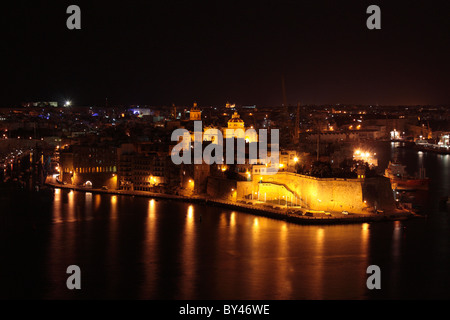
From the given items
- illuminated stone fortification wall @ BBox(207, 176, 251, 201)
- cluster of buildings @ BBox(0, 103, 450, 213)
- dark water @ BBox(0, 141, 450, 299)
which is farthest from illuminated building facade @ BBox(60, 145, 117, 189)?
illuminated stone fortification wall @ BBox(207, 176, 251, 201)

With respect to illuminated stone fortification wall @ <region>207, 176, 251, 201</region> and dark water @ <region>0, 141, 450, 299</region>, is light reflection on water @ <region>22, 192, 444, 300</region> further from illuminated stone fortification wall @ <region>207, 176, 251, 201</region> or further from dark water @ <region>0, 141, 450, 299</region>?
illuminated stone fortification wall @ <region>207, 176, 251, 201</region>

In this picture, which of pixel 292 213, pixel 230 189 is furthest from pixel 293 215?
pixel 230 189

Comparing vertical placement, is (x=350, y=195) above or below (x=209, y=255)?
above

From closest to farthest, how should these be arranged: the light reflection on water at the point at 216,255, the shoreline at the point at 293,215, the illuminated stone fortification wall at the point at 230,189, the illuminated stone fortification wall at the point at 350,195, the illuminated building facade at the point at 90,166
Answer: the light reflection on water at the point at 216,255 < the shoreline at the point at 293,215 < the illuminated stone fortification wall at the point at 350,195 < the illuminated stone fortification wall at the point at 230,189 < the illuminated building facade at the point at 90,166

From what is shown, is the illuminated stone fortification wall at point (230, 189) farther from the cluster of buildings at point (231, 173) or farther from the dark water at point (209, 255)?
the dark water at point (209, 255)

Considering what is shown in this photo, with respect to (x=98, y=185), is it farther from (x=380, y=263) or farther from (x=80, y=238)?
(x=380, y=263)

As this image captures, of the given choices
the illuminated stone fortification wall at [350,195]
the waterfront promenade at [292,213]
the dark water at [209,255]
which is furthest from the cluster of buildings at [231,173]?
the dark water at [209,255]

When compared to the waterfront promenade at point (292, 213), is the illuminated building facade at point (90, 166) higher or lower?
higher

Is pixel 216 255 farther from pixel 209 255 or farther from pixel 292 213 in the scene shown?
pixel 292 213
